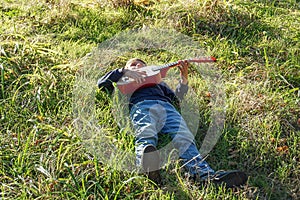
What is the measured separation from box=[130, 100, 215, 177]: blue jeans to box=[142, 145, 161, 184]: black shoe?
6 centimetres

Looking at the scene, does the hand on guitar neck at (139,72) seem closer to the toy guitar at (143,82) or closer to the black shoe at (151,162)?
the toy guitar at (143,82)

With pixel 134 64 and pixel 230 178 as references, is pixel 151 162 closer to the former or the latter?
pixel 230 178

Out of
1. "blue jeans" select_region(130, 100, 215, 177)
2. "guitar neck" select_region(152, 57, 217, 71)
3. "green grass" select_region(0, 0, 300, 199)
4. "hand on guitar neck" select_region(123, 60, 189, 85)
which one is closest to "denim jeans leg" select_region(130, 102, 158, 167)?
"blue jeans" select_region(130, 100, 215, 177)

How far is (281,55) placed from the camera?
4.20 meters

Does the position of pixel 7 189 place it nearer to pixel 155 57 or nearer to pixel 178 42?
pixel 155 57

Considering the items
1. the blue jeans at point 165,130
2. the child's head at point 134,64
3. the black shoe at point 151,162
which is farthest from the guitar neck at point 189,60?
the black shoe at point 151,162

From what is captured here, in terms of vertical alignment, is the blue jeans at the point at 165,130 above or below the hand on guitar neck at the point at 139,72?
below

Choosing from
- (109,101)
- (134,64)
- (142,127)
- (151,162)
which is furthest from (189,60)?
(151,162)

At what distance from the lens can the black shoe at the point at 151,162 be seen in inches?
109

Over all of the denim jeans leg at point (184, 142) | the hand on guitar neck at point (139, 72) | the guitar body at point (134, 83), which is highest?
the hand on guitar neck at point (139, 72)

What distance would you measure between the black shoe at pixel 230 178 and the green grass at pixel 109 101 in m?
0.05

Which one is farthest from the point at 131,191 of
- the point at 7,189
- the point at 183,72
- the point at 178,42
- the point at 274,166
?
the point at 178,42

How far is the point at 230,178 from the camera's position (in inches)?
109

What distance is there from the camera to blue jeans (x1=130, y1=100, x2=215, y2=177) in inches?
115
